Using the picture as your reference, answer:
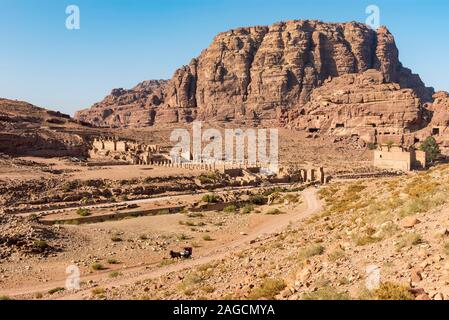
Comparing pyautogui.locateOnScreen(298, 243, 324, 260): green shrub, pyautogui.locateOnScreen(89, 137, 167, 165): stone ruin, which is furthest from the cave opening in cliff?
pyautogui.locateOnScreen(298, 243, 324, 260): green shrub

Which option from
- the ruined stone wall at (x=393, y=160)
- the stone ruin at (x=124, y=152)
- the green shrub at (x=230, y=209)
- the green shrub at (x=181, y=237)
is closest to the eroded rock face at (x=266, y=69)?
the ruined stone wall at (x=393, y=160)

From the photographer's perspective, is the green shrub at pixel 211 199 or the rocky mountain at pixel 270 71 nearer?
the green shrub at pixel 211 199

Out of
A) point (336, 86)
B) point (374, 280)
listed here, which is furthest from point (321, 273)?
point (336, 86)

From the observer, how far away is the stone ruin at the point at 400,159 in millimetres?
58188

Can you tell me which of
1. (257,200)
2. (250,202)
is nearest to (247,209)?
(250,202)

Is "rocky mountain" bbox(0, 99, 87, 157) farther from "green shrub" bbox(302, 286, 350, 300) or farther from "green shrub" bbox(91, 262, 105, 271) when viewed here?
"green shrub" bbox(302, 286, 350, 300)

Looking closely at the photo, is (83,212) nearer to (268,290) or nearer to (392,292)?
(268,290)

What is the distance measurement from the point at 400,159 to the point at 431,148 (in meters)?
13.1

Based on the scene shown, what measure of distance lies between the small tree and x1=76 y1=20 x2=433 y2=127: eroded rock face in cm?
4202

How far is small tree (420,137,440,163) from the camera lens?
2625 inches

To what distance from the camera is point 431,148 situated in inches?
2709

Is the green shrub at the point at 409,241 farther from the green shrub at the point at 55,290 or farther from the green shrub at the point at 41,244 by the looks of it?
the green shrub at the point at 41,244

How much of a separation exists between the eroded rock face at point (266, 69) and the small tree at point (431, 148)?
138 ft
